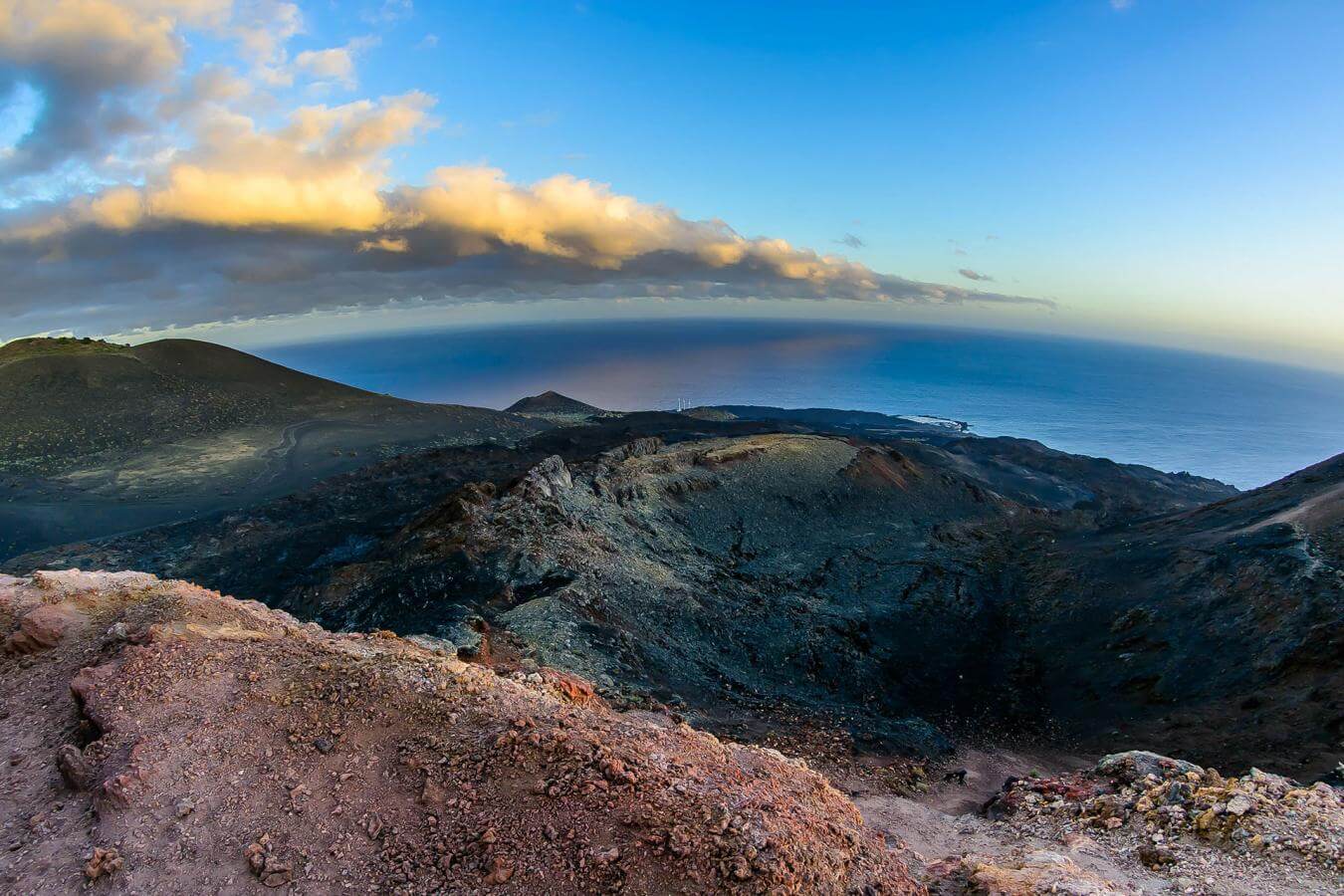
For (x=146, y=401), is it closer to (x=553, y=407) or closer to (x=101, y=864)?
(x=553, y=407)

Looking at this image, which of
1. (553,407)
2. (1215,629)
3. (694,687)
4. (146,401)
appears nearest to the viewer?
(694,687)

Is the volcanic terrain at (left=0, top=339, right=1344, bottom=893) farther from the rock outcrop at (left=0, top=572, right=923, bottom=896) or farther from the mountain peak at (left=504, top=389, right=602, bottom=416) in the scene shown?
the mountain peak at (left=504, top=389, right=602, bottom=416)

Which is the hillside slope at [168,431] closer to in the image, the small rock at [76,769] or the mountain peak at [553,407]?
the mountain peak at [553,407]

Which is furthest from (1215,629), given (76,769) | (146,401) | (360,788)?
(146,401)

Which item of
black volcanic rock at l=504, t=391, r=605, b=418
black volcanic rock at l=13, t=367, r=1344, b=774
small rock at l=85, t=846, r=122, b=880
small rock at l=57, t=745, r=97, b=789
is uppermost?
black volcanic rock at l=504, t=391, r=605, b=418

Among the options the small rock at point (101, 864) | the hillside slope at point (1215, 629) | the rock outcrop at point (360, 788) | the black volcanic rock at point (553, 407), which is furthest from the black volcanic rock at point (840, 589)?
the black volcanic rock at point (553, 407)

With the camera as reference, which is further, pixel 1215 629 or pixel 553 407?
pixel 553 407

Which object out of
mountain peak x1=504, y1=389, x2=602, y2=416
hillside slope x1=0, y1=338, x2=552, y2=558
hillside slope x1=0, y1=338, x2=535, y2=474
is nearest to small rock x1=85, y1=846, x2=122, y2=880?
hillside slope x1=0, y1=338, x2=552, y2=558

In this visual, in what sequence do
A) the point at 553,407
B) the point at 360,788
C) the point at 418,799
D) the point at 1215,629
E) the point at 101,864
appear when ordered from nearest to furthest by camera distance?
the point at 101,864 < the point at 418,799 < the point at 360,788 < the point at 1215,629 < the point at 553,407
